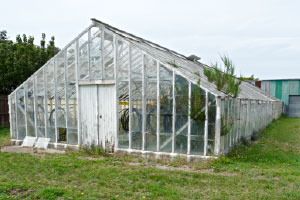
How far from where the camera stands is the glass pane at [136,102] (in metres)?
7.67

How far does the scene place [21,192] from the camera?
185 inches

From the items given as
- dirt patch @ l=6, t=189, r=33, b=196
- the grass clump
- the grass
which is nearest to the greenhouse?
the grass clump

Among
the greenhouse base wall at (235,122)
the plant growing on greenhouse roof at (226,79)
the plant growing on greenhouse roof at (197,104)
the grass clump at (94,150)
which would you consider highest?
the plant growing on greenhouse roof at (226,79)

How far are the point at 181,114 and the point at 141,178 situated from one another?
239 cm

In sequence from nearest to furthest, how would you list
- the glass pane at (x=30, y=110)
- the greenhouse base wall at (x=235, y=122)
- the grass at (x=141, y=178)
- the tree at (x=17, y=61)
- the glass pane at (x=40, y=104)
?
the grass at (x=141, y=178), the greenhouse base wall at (x=235, y=122), the glass pane at (x=40, y=104), the glass pane at (x=30, y=110), the tree at (x=17, y=61)

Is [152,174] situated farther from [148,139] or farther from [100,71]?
[100,71]

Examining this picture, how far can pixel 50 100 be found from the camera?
30.1 ft

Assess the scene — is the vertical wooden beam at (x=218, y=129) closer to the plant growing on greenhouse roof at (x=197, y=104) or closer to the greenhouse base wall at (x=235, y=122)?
the greenhouse base wall at (x=235, y=122)

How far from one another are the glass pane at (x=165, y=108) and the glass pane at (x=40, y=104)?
4.89m

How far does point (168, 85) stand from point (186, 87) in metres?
0.58

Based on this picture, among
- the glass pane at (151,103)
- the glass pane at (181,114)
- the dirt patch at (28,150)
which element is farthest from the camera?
the dirt patch at (28,150)

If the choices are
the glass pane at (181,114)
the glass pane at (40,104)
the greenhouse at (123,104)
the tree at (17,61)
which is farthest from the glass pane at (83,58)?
the tree at (17,61)

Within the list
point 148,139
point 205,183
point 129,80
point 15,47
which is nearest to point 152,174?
A: point 205,183

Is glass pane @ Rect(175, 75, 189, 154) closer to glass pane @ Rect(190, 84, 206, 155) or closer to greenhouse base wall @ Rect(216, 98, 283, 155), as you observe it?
glass pane @ Rect(190, 84, 206, 155)
